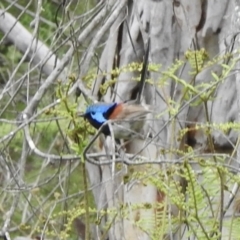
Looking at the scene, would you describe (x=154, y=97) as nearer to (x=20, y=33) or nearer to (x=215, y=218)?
(x=215, y=218)

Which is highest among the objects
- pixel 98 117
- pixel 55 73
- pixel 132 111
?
pixel 55 73

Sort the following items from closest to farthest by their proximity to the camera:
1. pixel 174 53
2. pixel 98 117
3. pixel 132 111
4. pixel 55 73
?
1. pixel 98 117
2. pixel 132 111
3. pixel 55 73
4. pixel 174 53

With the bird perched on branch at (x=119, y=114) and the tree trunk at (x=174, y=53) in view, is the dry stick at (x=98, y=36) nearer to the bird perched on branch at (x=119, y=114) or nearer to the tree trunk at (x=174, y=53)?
the tree trunk at (x=174, y=53)

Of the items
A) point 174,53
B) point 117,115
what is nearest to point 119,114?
point 117,115

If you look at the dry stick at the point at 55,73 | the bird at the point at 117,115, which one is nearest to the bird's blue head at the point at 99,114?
the bird at the point at 117,115

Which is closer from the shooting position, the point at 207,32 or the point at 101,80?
the point at 207,32

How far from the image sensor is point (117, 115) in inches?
112

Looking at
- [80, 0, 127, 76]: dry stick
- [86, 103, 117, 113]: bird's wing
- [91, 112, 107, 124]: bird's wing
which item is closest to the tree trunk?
[80, 0, 127, 76]: dry stick

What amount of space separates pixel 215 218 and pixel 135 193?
3.83ft

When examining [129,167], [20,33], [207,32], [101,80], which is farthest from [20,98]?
[129,167]

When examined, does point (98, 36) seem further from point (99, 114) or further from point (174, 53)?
point (99, 114)

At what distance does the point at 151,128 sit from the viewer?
123 inches

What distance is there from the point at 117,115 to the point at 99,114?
5.7 inches

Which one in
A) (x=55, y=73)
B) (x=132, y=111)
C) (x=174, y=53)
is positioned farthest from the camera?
(x=174, y=53)
